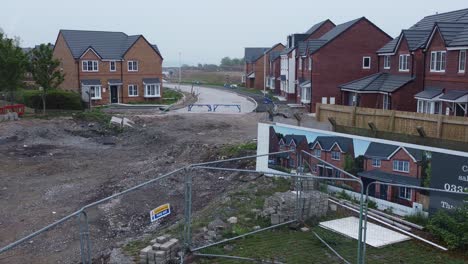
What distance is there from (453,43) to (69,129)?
29.2 metres

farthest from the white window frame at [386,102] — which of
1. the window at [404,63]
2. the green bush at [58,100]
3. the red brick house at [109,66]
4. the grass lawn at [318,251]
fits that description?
the red brick house at [109,66]

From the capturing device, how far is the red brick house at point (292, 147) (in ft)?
54.2

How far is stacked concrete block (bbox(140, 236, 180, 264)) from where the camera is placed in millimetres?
9656

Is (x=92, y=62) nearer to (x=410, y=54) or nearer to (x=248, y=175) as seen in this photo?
(x=410, y=54)

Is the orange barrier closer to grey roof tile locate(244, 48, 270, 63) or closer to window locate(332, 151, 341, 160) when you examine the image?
window locate(332, 151, 341, 160)

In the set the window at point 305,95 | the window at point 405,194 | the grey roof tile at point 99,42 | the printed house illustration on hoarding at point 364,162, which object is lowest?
the window at point 405,194

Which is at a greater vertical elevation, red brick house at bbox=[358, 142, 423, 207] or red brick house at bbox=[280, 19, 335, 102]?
red brick house at bbox=[280, 19, 335, 102]

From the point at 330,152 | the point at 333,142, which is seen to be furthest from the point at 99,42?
the point at 333,142

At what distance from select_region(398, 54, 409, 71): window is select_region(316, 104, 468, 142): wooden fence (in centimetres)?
1651

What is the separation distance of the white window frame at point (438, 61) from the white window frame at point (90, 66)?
37.4 m

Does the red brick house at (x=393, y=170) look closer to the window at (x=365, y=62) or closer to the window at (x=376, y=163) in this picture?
the window at (x=376, y=163)

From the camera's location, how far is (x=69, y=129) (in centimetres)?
4000

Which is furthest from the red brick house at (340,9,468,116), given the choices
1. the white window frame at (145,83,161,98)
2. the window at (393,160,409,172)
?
the white window frame at (145,83,161,98)

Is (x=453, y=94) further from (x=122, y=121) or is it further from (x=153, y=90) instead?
(x=153, y=90)
